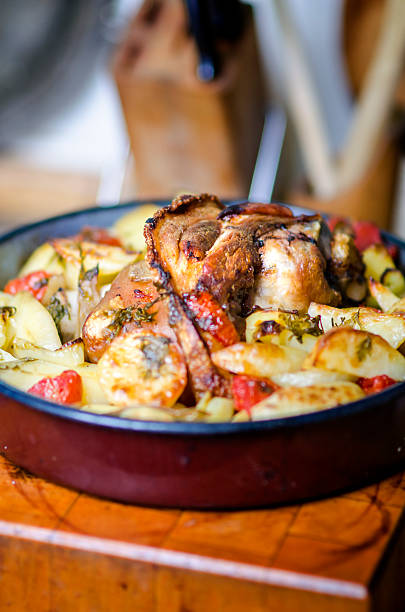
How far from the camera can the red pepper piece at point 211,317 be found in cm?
142

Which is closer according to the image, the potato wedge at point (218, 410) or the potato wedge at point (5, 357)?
the potato wedge at point (218, 410)

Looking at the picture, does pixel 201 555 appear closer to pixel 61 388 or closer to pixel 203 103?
pixel 61 388

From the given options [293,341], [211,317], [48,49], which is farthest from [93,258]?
[48,49]

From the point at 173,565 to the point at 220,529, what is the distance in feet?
0.36

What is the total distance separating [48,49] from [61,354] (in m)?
3.16

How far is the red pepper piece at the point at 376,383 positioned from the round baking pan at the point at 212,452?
78mm

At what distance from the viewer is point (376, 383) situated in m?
1.37

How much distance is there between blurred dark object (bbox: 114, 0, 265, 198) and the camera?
10.7ft

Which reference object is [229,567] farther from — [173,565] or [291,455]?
[291,455]

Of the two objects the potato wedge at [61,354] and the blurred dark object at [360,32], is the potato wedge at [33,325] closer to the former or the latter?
the potato wedge at [61,354]

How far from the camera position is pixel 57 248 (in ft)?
6.18

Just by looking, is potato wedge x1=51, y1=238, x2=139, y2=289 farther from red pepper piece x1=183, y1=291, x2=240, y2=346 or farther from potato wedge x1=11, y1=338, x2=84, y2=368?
red pepper piece x1=183, y1=291, x2=240, y2=346

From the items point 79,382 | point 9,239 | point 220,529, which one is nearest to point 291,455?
point 220,529

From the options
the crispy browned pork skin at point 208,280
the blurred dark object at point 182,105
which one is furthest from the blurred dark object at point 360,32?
the crispy browned pork skin at point 208,280
